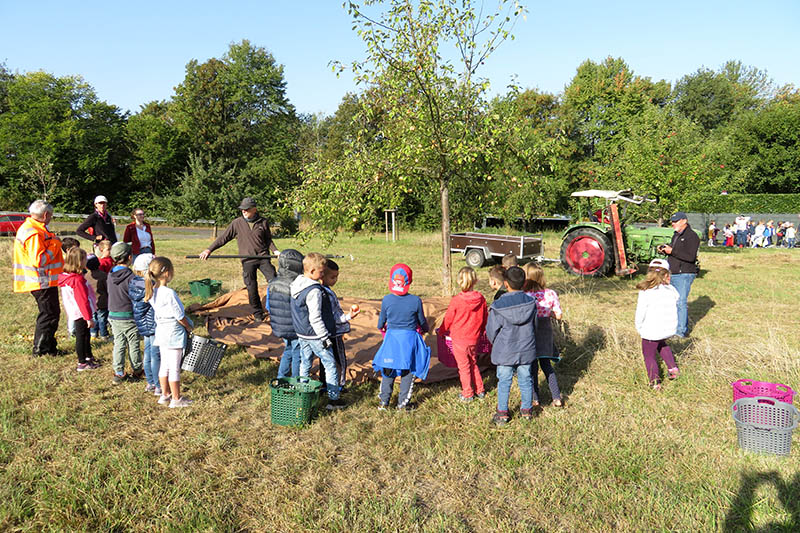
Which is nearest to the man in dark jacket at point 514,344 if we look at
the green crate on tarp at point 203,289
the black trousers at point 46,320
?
the black trousers at point 46,320

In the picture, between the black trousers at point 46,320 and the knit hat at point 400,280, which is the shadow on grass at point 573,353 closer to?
the knit hat at point 400,280

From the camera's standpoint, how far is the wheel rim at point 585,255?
500 inches

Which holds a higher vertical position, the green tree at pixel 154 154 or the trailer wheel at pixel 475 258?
the green tree at pixel 154 154

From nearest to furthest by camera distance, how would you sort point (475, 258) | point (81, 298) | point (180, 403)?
point (180, 403) → point (81, 298) → point (475, 258)

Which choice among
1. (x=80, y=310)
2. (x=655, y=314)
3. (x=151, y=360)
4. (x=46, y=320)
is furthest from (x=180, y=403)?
(x=655, y=314)

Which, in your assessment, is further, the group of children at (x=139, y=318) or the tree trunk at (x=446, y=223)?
the tree trunk at (x=446, y=223)

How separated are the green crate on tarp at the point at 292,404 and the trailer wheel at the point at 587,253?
10.1m

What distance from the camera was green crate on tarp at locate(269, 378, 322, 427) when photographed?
4152mm

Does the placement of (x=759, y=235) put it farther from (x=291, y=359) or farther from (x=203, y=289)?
(x=291, y=359)

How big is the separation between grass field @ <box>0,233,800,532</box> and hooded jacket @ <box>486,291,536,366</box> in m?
0.58

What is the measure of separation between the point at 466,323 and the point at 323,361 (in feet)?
4.56

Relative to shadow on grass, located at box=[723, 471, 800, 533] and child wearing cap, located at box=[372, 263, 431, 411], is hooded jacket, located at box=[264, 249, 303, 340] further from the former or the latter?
shadow on grass, located at box=[723, 471, 800, 533]

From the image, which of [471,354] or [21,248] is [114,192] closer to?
[21,248]

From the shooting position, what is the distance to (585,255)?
42.2 feet
